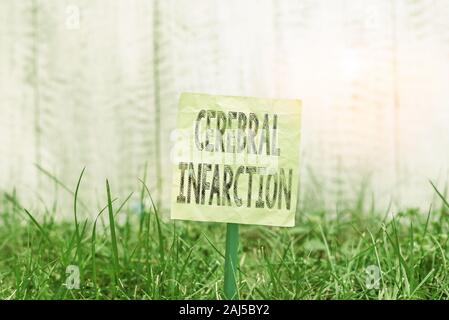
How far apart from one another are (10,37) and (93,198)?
49 centimetres

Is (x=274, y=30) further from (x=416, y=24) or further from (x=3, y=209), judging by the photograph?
(x=3, y=209)

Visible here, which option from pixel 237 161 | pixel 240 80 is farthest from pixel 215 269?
pixel 240 80

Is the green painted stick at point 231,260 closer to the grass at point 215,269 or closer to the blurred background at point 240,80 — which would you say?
the grass at point 215,269

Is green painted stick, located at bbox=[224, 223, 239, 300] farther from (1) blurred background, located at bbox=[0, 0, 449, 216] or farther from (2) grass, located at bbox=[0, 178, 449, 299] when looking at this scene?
(1) blurred background, located at bbox=[0, 0, 449, 216]

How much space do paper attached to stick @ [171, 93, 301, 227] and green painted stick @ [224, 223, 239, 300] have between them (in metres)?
0.05

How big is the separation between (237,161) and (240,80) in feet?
2.69

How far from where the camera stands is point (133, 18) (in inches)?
72.9

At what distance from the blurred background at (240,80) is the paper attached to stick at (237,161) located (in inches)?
31.1

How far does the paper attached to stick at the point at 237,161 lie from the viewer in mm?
1049

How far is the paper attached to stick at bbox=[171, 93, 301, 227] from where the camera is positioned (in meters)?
1.05

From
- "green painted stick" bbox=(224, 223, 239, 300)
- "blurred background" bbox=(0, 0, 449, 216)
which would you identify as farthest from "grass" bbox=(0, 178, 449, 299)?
"blurred background" bbox=(0, 0, 449, 216)
